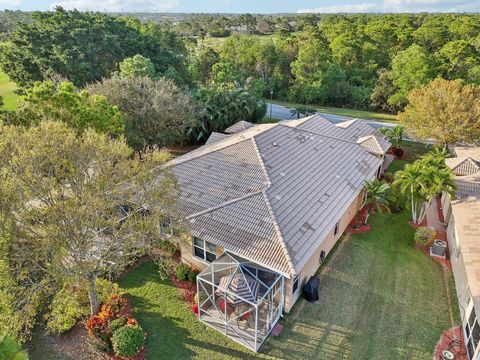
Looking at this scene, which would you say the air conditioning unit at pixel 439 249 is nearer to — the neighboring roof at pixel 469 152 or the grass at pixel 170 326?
the neighboring roof at pixel 469 152

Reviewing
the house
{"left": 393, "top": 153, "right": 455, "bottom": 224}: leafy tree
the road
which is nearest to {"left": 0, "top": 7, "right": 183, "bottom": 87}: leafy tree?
the road

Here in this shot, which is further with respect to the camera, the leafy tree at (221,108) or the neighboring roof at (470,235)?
the leafy tree at (221,108)

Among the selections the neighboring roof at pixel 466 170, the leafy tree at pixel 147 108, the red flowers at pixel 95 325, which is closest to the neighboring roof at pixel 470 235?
the neighboring roof at pixel 466 170

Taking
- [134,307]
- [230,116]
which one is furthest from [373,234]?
[230,116]

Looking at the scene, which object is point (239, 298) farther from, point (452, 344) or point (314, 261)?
point (452, 344)

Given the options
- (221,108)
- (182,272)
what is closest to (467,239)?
(182,272)

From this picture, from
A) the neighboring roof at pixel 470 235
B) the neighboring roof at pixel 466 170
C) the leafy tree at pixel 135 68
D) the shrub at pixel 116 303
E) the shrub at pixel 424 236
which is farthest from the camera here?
the leafy tree at pixel 135 68
